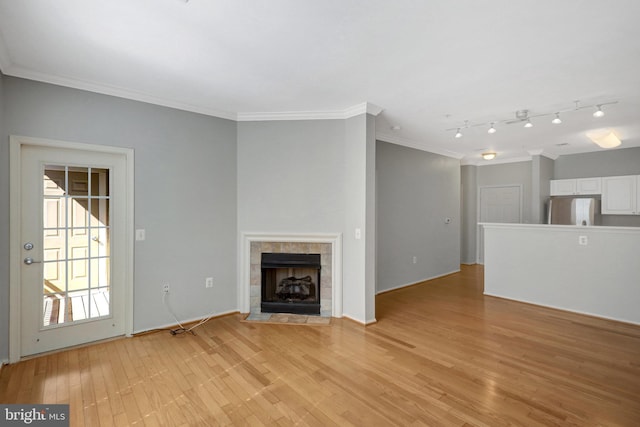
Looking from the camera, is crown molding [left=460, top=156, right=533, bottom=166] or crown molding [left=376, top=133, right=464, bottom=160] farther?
crown molding [left=460, top=156, right=533, bottom=166]

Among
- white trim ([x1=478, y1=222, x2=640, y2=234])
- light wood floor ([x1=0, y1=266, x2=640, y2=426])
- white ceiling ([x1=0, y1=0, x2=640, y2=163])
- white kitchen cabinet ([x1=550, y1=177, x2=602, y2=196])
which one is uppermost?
white ceiling ([x1=0, y1=0, x2=640, y2=163])

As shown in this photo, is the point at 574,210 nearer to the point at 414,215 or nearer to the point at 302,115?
the point at 414,215

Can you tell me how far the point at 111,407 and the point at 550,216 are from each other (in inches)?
300

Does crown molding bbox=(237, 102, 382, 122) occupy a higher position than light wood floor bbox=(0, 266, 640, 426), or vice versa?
crown molding bbox=(237, 102, 382, 122)

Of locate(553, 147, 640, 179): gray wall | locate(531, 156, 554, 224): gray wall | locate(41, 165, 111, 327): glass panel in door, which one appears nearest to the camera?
locate(41, 165, 111, 327): glass panel in door

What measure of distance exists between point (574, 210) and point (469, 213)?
2.04 meters

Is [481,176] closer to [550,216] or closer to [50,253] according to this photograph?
[550,216]

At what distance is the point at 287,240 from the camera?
3857 millimetres

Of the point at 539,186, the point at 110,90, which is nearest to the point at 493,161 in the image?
the point at 539,186

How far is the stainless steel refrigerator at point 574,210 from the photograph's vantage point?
19.0ft

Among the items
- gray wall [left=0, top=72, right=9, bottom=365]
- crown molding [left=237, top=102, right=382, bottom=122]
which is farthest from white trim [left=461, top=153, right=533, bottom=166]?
A: gray wall [left=0, top=72, right=9, bottom=365]

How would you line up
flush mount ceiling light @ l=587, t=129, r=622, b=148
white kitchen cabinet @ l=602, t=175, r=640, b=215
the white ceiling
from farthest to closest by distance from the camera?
white kitchen cabinet @ l=602, t=175, r=640, b=215 < flush mount ceiling light @ l=587, t=129, r=622, b=148 < the white ceiling

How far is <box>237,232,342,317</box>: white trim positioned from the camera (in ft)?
12.5

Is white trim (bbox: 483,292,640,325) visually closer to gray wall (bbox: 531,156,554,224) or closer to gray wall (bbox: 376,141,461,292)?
gray wall (bbox: 376,141,461,292)
